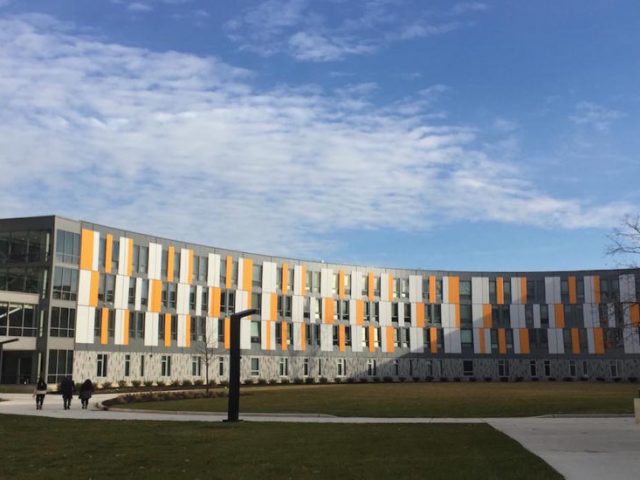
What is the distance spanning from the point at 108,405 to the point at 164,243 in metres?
37.2

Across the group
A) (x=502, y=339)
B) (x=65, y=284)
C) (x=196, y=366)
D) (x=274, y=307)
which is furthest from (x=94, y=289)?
(x=502, y=339)

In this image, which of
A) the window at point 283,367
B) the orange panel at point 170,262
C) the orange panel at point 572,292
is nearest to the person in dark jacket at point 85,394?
the orange panel at point 170,262

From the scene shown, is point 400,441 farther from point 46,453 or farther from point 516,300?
point 516,300

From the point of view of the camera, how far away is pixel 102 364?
6291 cm

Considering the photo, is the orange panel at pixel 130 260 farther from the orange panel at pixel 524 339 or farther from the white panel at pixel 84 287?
the orange panel at pixel 524 339

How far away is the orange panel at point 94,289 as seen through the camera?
6253 centimetres

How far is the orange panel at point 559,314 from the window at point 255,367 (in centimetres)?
3911

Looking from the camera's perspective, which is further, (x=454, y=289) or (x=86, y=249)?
(x=454, y=289)

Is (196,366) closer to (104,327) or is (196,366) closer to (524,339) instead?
(104,327)

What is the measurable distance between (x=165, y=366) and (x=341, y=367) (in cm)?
2458

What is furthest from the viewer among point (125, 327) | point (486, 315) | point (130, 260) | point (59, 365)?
point (486, 315)

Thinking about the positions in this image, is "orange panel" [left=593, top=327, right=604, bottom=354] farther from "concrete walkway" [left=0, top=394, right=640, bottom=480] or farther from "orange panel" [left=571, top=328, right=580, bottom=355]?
"concrete walkway" [left=0, top=394, right=640, bottom=480]

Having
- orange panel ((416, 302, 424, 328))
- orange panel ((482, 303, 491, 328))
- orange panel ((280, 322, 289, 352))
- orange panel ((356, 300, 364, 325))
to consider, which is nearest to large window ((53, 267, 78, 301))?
orange panel ((280, 322, 289, 352))

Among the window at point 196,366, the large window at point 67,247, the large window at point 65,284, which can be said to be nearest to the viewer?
the large window at point 65,284
